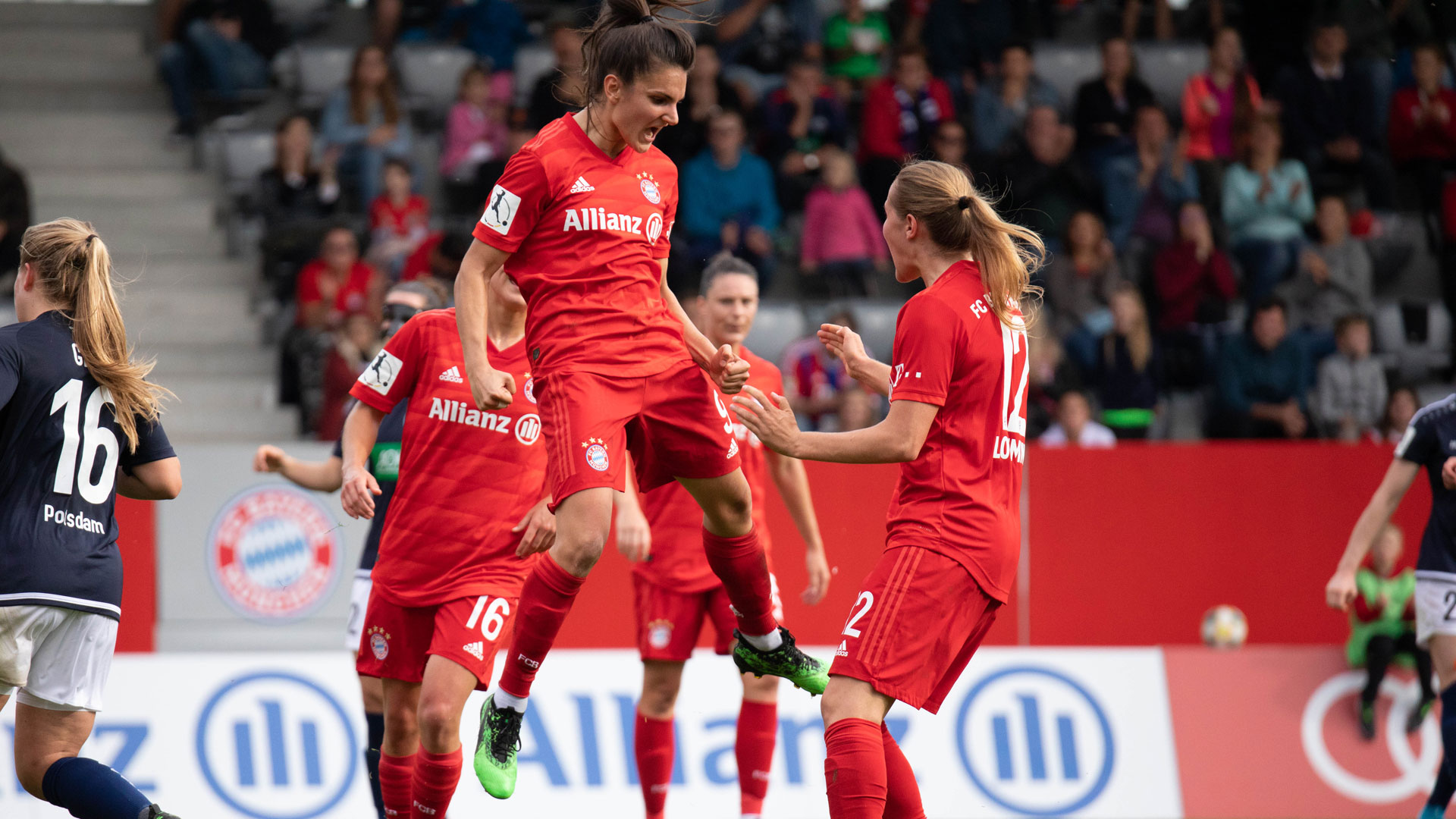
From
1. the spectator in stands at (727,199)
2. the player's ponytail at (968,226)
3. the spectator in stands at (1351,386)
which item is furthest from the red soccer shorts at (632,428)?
the spectator in stands at (1351,386)

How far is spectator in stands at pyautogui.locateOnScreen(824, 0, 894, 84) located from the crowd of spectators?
3cm

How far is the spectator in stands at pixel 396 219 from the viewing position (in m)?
11.3

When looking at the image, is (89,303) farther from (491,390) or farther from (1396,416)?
(1396,416)

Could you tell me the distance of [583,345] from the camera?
176 inches

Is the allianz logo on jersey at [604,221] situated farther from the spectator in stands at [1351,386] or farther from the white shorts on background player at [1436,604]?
the spectator in stands at [1351,386]

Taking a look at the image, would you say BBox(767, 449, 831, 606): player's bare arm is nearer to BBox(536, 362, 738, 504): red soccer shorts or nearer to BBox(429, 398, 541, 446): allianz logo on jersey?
BBox(429, 398, 541, 446): allianz logo on jersey

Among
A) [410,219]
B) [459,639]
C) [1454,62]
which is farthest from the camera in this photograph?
[1454,62]

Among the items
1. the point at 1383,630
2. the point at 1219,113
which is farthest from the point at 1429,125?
the point at 1383,630

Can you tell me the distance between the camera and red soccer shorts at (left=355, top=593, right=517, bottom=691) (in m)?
5.03

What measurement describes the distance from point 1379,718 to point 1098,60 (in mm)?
8081

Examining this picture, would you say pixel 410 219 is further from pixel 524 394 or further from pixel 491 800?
pixel 524 394

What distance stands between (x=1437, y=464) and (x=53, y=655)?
544cm

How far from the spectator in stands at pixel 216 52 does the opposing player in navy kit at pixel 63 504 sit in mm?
8800

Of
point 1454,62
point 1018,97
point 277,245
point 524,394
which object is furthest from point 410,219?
point 1454,62
